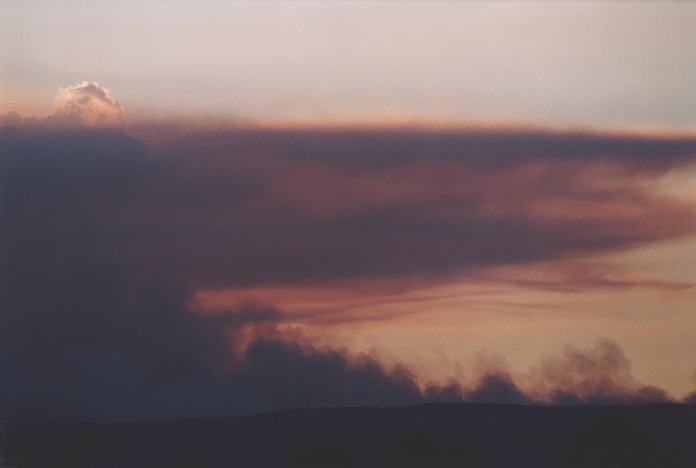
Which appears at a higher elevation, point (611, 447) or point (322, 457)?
point (322, 457)

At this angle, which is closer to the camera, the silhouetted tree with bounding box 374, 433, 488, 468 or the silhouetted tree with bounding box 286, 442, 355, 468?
the silhouetted tree with bounding box 374, 433, 488, 468

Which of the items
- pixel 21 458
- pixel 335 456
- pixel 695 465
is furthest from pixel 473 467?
pixel 695 465

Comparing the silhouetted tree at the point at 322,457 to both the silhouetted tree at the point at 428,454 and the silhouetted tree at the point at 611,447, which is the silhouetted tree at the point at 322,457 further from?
the silhouetted tree at the point at 611,447

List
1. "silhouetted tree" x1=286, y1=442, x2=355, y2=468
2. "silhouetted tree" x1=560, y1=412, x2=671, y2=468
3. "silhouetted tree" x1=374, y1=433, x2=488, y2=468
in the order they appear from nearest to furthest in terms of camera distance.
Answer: "silhouetted tree" x1=374, y1=433, x2=488, y2=468 → "silhouetted tree" x1=286, y1=442, x2=355, y2=468 → "silhouetted tree" x1=560, y1=412, x2=671, y2=468

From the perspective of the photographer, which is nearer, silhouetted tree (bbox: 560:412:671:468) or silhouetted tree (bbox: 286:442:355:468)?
silhouetted tree (bbox: 286:442:355:468)

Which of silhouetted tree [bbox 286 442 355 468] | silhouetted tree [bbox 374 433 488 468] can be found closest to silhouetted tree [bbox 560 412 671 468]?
silhouetted tree [bbox 374 433 488 468]

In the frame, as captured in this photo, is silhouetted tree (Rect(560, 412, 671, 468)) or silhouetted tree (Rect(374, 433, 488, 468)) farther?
silhouetted tree (Rect(560, 412, 671, 468))

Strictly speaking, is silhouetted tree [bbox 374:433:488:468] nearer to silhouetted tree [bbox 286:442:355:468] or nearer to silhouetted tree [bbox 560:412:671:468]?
silhouetted tree [bbox 286:442:355:468]

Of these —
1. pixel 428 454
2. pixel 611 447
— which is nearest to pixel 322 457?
pixel 428 454

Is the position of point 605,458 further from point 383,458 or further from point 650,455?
point 383,458

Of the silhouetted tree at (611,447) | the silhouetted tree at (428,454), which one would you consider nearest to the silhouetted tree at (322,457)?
the silhouetted tree at (428,454)

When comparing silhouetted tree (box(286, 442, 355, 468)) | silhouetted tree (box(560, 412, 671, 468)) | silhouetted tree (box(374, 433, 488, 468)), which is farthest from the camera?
silhouetted tree (box(560, 412, 671, 468))

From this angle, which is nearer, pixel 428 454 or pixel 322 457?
pixel 428 454

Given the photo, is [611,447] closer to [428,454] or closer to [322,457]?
[428,454]
